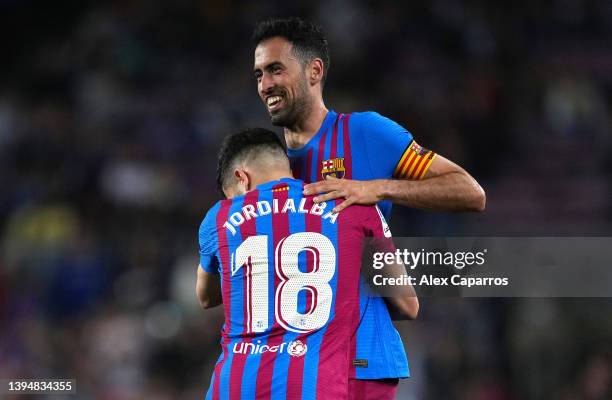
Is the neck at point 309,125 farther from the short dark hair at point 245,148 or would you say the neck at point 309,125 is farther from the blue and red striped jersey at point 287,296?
the blue and red striped jersey at point 287,296

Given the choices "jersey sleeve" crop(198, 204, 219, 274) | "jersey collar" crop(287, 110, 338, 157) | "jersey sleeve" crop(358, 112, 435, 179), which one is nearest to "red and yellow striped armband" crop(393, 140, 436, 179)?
"jersey sleeve" crop(358, 112, 435, 179)

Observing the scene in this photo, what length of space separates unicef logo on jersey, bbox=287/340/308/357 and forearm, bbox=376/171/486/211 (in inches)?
27.6

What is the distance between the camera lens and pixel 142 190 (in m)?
9.62

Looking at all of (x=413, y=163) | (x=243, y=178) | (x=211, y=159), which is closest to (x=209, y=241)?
(x=243, y=178)

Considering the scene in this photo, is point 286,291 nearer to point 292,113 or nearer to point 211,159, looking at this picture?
point 292,113

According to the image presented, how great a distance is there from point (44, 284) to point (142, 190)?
1.45m

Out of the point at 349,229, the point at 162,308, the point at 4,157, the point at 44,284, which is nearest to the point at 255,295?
the point at 349,229

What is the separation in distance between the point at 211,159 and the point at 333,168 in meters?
6.19

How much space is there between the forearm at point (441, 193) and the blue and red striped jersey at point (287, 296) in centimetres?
36

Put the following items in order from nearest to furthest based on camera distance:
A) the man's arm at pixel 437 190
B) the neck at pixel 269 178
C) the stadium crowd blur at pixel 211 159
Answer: the neck at pixel 269 178 → the man's arm at pixel 437 190 → the stadium crowd blur at pixel 211 159

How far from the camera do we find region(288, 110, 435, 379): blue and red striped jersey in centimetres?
342

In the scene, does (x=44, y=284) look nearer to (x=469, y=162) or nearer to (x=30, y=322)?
(x=30, y=322)

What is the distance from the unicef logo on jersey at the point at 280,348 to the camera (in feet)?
10.2

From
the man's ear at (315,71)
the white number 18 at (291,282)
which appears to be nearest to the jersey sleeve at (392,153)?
the man's ear at (315,71)
